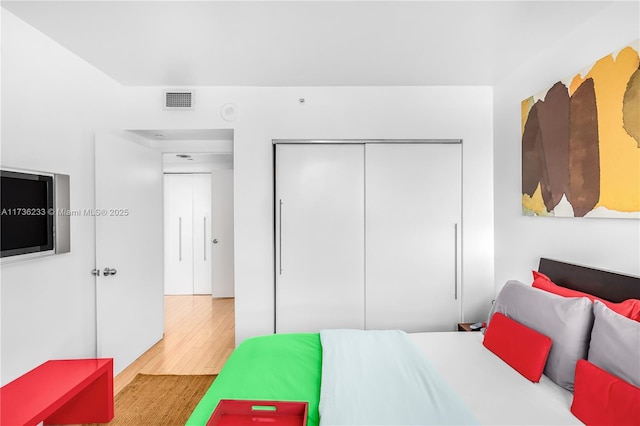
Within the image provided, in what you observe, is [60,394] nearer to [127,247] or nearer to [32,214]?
[32,214]

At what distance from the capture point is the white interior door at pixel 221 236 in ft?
18.0

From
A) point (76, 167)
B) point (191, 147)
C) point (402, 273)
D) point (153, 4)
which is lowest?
point (402, 273)

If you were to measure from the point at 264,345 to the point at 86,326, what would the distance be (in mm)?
1751

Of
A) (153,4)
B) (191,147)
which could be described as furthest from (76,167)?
(153,4)

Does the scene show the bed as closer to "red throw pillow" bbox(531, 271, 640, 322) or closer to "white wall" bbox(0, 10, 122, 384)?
"red throw pillow" bbox(531, 271, 640, 322)

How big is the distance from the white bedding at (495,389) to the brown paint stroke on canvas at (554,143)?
1175 mm

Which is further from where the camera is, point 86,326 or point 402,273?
point 402,273

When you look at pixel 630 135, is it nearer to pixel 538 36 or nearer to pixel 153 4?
pixel 538 36

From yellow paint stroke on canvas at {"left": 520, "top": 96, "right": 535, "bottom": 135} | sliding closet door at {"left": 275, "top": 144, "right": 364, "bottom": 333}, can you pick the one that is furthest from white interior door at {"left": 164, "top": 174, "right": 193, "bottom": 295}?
yellow paint stroke on canvas at {"left": 520, "top": 96, "right": 535, "bottom": 135}

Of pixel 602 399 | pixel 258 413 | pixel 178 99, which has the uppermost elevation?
pixel 178 99

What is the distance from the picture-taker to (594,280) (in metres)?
1.96

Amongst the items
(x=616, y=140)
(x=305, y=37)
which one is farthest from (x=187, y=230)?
(x=616, y=140)

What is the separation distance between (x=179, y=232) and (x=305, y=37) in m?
4.33

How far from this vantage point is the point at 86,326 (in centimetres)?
289
